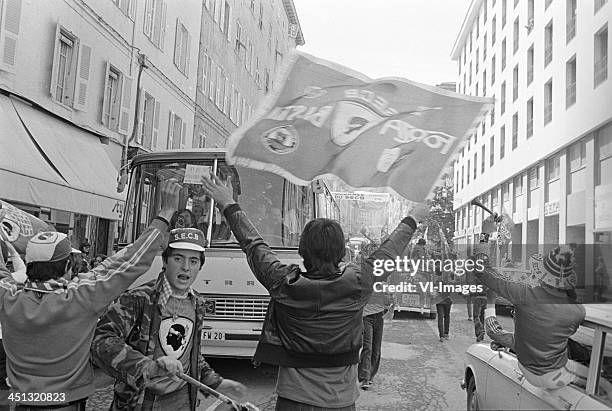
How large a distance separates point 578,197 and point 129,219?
133 inches

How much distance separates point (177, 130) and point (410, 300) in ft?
6.15

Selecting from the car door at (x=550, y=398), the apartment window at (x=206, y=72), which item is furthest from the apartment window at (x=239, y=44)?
the car door at (x=550, y=398)

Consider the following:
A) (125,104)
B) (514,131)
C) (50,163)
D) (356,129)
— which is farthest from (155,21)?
(514,131)

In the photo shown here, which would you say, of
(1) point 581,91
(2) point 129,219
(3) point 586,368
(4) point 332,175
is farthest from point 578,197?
(2) point 129,219

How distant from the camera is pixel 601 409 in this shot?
2053 mm

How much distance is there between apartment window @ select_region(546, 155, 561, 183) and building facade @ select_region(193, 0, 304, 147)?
1265 mm

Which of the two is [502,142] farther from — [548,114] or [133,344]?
[133,344]

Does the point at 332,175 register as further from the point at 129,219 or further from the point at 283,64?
the point at 129,219

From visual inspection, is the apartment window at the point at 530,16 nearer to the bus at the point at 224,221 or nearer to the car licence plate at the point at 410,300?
the bus at the point at 224,221

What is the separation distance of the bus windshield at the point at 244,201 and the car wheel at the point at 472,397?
1363mm

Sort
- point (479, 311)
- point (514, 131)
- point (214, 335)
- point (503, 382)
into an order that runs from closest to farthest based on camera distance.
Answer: point (514, 131)
point (479, 311)
point (503, 382)
point (214, 335)

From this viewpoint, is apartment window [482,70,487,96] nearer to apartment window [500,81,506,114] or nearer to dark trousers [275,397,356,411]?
apartment window [500,81,506,114]

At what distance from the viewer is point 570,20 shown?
7.89 feet

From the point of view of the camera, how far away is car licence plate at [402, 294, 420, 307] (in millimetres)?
2959
